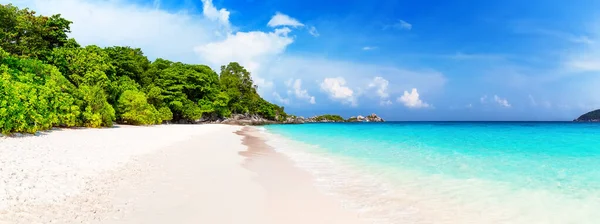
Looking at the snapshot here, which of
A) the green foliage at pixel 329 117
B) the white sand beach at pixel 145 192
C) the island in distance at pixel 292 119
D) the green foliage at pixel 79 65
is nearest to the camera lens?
the white sand beach at pixel 145 192

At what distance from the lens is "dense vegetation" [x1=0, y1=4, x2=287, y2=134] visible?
1525cm

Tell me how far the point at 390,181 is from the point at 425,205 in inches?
92.8

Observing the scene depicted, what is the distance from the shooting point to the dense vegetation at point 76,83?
1525 cm

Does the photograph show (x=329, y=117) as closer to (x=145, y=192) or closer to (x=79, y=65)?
(x=79, y=65)

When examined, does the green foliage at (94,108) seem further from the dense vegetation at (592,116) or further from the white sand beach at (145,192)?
the dense vegetation at (592,116)

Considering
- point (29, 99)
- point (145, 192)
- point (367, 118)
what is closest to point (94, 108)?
point (29, 99)

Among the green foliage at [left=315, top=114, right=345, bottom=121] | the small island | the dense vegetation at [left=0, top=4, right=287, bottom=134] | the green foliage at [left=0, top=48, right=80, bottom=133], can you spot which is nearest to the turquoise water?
the green foliage at [left=0, top=48, right=80, bottom=133]

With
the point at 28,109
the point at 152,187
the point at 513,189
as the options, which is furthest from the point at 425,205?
the point at 28,109

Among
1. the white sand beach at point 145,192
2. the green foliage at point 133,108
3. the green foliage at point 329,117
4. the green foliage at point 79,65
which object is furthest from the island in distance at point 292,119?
the white sand beach at point 145,192

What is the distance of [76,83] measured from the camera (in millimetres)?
29531

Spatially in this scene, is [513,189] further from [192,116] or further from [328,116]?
[328,116]

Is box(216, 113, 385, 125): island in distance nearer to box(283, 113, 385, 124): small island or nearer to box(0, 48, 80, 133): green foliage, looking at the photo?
box(283, 113, 385, 124): small island

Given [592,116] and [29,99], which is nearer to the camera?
[29,99]

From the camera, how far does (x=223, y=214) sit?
528cm
